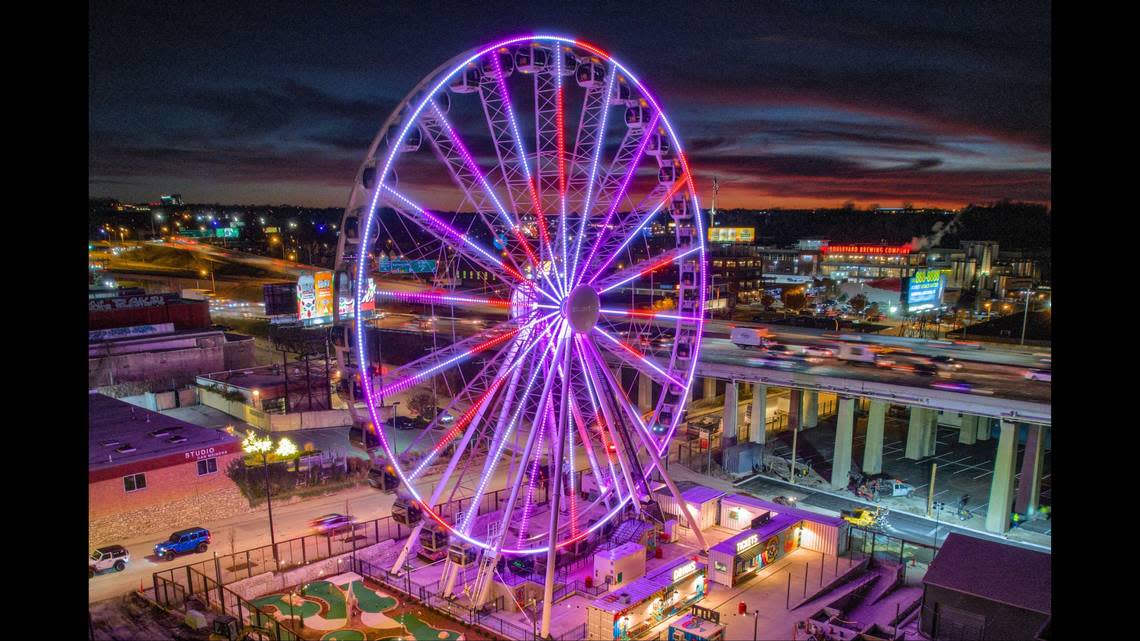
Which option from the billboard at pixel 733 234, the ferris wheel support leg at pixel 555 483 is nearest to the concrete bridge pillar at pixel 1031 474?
the ferris wheel support leg at pixel 555 483

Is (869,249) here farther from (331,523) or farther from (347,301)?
(347,301)

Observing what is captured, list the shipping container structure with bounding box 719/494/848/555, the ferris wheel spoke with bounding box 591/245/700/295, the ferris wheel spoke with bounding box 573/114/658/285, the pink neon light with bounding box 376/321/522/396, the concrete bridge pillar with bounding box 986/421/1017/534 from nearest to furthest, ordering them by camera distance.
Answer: the pink neon light with bounding box 376/321/522/396, the ferris wheel spoke with bounding box 573/114/658/285, the ferris wheel spoke with bounding box 591/245/700/295, the shipping container structure with bounding box 719/494/848/555, the concrete bridge pillar with bounding box 986/421/1017/534

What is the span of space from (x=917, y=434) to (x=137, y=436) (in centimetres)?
3295

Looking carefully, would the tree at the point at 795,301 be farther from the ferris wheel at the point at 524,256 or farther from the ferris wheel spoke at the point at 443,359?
the ferris wheel spoke at the point at 443,359

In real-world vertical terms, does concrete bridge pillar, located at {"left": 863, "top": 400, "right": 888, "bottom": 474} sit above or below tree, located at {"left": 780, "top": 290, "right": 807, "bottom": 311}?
below

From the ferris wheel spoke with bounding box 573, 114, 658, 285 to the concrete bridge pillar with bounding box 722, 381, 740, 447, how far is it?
16.9m

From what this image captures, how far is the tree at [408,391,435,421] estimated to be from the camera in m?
39.6

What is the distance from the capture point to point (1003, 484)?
26156 millimetres

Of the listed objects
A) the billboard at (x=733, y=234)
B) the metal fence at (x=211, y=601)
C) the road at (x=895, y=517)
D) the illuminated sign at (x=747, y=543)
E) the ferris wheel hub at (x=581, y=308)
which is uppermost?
the billboard at (x=733, y=234)

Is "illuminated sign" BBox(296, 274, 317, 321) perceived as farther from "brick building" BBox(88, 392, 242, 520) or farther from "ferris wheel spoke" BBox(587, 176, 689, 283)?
"ferris wheel spoke" BBox(587, 176, 689, 283)

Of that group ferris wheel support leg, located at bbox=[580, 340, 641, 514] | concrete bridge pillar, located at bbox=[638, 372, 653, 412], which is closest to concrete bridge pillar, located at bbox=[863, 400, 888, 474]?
concrete bridge pillar, located at bbox=[638, 372, 653, 412]

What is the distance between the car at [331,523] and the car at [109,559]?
18.1ft

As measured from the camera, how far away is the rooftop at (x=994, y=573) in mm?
17594
